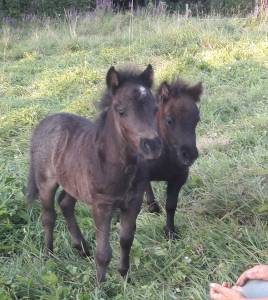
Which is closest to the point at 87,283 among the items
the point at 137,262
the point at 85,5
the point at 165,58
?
the point at 137,262

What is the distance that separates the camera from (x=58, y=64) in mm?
10297

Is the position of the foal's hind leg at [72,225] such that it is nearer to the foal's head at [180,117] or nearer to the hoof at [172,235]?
the hoof at [172,235]

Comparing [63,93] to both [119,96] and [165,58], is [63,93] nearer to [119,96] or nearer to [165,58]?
[165,58]

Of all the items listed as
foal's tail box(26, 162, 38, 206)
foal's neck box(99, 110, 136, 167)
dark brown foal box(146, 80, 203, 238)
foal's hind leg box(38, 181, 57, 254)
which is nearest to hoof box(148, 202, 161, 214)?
dark brown foal box(146, 80, 203, 238)

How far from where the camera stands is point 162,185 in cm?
511

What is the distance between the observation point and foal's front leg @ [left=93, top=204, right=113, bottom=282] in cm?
338

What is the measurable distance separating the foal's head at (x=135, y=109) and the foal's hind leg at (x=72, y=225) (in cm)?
110

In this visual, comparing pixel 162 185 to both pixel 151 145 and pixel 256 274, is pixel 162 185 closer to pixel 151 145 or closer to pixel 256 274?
pixel 151 145

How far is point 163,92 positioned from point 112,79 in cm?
86

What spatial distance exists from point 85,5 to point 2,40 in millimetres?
6356

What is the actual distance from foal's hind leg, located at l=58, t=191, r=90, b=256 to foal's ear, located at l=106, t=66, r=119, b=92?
1252 mm

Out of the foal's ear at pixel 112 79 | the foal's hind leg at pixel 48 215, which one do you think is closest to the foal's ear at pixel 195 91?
the foal's ear at pixel 112 79

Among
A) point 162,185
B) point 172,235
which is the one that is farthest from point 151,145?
point 162,185

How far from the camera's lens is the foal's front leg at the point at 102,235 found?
11.1 ft
